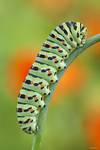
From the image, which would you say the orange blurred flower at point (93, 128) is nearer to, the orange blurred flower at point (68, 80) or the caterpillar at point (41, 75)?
the orange blurred flower at point (68, 80)

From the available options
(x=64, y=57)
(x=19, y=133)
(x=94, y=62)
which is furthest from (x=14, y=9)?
(x=64, y=57)

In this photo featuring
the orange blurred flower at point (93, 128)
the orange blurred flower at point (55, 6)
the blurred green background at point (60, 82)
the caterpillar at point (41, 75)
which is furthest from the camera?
the orange blurred flower at point (55, 6)

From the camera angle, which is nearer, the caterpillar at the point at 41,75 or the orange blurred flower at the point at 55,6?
the caterpillar at the point at 41,75

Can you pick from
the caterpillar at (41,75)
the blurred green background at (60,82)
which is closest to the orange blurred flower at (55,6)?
the blurred green background at (60,82)

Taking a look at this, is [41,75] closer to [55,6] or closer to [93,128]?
[93,128]

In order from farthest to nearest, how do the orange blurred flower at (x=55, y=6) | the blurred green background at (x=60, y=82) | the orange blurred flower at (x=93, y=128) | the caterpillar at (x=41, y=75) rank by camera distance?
the orange blurred flower at (x=55, y=6) < the blurred green background at (x=60, y=82) < the orange blurred flower at (x=93, y=128) < the caterpillar at (x=41, y=75)

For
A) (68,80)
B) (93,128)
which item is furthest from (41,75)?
(68,80)
